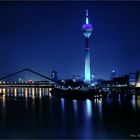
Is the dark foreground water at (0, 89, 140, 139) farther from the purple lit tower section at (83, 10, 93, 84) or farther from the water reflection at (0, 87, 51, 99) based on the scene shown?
the purple lit tower section at (83, 10, 93, 84)

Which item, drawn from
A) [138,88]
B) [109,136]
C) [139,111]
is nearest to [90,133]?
[109,136]

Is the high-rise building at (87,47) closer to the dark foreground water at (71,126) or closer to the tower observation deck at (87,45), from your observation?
the tower observation deck at (87,45)

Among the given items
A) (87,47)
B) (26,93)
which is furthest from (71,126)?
(87,47)

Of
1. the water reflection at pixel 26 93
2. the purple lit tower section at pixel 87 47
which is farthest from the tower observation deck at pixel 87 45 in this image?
the water reflection at pixel 26 93

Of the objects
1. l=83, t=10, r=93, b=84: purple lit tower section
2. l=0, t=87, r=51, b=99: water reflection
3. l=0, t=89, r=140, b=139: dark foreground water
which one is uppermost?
l=83, t=10, r=93, b=84: purple lit tower section

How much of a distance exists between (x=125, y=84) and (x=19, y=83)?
1629cm

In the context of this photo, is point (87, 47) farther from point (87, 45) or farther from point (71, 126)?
point (71, 126)

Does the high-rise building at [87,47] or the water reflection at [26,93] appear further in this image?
the high-rise building at [87,47]

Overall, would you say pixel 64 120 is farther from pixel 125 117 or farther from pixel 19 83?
pixel 19 83

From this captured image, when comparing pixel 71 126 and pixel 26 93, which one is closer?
pixel 71 126

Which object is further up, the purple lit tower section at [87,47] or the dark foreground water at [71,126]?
the purple lit tower section at [87,47]

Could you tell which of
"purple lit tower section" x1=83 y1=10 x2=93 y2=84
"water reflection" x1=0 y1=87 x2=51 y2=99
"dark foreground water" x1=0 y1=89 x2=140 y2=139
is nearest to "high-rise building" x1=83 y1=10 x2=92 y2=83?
"purple lit tower section" x1=83 y1=10 x2=93 y2=84

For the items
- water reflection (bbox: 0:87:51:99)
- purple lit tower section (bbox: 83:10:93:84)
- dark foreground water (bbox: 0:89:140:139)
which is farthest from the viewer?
purple lit tower section (bbox: 83:10:93:84)

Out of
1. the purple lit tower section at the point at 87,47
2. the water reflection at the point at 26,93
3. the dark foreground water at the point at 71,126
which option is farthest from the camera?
the purple lit tower section at the point at 87,47
